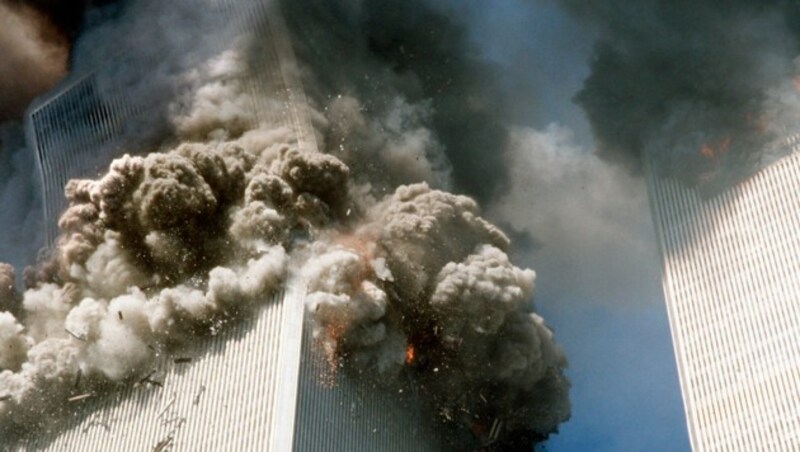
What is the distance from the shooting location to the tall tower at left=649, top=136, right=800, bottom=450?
111188mm

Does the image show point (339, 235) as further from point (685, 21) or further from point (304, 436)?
point (685, 21)

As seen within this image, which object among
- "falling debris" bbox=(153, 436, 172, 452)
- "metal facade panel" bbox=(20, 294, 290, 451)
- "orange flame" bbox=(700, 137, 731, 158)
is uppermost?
"orange flame" bbox=(700, 137, 731, 158)

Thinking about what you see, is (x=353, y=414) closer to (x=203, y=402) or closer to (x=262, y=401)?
(x=262, y=401)

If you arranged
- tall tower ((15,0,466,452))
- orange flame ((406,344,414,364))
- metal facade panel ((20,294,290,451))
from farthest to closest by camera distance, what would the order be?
orange flame ((406,344,414,364)) → metal facade panel ((20,294,290,451)) → tall tower ((15,0,466,452))

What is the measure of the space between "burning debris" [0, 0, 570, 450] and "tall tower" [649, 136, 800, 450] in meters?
22.6

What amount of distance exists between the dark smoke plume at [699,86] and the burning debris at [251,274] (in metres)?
39.5

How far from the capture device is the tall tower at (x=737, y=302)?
111188mm

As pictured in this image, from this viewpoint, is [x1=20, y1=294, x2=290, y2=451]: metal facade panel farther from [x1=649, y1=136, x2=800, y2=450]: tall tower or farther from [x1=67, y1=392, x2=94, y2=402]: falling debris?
[x1=649, y1=136, x2=800, y2=450]: tall tower

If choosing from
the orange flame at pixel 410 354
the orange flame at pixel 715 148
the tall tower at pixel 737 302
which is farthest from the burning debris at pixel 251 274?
the orange flame at pixel 715 148

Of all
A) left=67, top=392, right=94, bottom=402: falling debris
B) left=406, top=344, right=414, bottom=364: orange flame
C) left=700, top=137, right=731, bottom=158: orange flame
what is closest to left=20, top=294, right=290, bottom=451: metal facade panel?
left=67, top=392, right=94, bottom=402: falling debris

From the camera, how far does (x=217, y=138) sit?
10462 centimetres

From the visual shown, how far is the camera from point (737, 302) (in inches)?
4744

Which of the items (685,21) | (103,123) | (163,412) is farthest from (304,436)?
(685,21)

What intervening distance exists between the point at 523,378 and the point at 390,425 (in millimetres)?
13934
